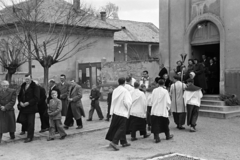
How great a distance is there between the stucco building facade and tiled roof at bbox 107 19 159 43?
17.0 meters

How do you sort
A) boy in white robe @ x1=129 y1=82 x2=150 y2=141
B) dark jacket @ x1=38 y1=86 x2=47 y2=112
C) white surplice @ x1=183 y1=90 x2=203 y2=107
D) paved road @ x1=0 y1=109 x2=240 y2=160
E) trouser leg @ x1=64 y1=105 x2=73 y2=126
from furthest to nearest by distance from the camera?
trouser leg @ x1=64 y1=105 x2=73 y2=126 → white surplice @ x1=183 y1=90 x2=203 y2=107 → dark jacket @ x1=38 y1=86 x2=47 y2=112 → boy in white robe @ x1=129 y1=82 x2=150 y2=141 → paved road @ x1=0 y1=109 x2=240 y2=160

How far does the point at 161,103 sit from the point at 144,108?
0.51 metres

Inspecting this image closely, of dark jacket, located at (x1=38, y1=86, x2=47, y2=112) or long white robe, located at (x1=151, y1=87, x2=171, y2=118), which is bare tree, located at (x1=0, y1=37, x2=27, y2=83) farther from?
long white robe, located at (x1=151, y1=87, x2=171, y2=118)

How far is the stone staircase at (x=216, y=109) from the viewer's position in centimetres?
1187

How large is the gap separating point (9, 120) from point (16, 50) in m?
9.46

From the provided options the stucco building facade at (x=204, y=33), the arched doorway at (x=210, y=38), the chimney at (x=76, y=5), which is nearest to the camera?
the stucco building facade at (x=204, y=33)

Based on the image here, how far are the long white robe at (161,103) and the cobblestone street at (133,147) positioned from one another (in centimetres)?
77

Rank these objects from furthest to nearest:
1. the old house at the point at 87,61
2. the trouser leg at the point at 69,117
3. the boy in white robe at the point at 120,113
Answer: the old house at the point at 87,61 → the trouser leg at the point at 69,117 → the boy in white robe at the point at 120,113

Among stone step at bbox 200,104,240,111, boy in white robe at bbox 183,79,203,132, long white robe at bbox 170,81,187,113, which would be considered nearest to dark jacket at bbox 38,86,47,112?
long white robe at bbox 170,81,187,113

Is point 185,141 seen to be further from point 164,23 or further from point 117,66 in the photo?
point 117,66

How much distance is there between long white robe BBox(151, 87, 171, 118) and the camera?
8.31m

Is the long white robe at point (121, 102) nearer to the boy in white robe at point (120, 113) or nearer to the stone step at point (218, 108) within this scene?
the boy in white robe at point (120, 113)

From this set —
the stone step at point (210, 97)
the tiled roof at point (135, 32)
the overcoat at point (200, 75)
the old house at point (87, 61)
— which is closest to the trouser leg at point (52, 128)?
the overcoat at point (200, 75)

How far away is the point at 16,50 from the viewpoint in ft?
55.8
